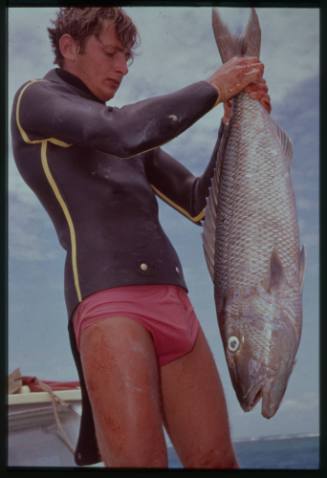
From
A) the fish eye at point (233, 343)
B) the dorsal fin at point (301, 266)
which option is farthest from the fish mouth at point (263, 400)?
the dorsal fin at point (301, 266)

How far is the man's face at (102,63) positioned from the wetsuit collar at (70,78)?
0.07ft

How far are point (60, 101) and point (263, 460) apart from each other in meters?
1.29

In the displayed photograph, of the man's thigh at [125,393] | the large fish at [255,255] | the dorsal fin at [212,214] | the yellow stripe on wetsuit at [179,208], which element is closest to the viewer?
the man's thigh at [125,393]

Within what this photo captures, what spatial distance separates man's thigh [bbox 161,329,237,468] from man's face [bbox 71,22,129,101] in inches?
35.2

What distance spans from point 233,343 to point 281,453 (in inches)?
15.6

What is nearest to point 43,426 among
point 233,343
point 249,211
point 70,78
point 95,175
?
point 233,343

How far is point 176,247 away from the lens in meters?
2.29

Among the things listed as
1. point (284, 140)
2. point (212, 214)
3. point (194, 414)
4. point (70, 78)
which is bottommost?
point (194, 414)

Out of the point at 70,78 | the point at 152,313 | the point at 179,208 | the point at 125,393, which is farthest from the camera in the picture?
the point at 179,208

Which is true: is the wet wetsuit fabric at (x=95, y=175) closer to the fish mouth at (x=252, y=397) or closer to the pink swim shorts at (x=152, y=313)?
the pink swim shorts at (x=152, y=313)

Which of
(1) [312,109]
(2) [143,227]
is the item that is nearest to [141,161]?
(2) [143,227]

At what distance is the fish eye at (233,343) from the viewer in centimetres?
210

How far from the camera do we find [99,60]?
7.48 feet

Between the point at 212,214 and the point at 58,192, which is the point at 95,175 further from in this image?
the point at 212,214
